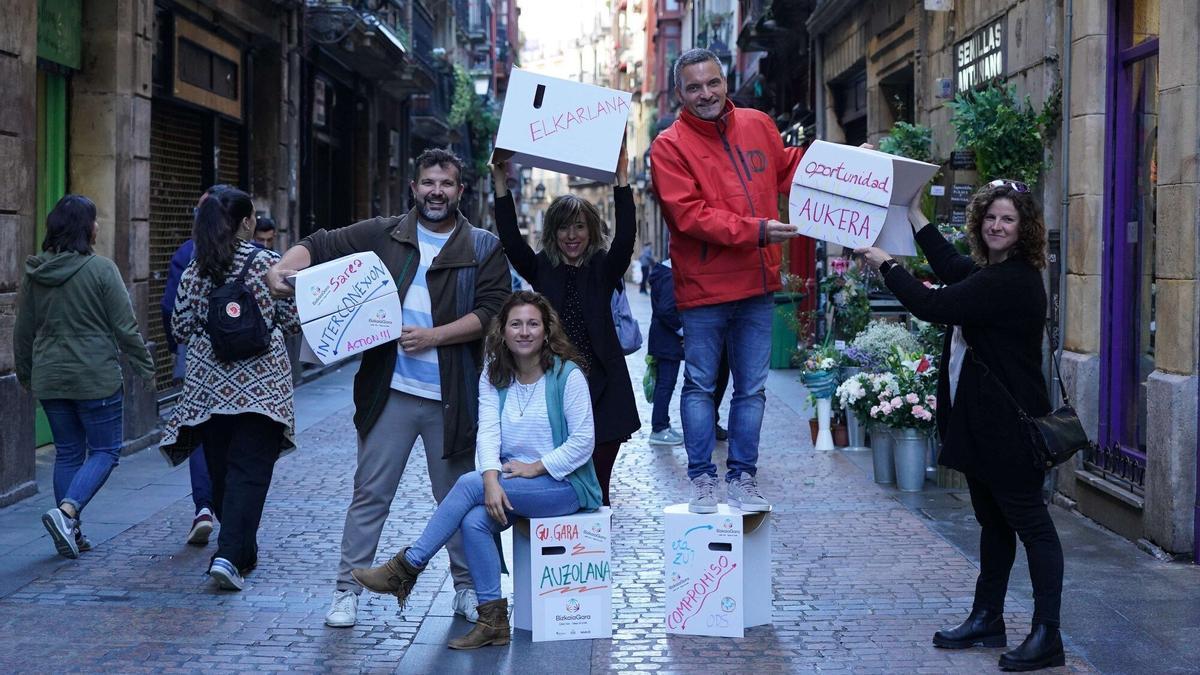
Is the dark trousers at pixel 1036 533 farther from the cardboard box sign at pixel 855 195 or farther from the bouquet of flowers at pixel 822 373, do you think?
the bouquet of flowers at pixel 822 373

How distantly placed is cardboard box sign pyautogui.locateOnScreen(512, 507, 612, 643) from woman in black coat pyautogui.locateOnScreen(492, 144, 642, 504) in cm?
54

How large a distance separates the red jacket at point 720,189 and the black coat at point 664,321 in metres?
4.68

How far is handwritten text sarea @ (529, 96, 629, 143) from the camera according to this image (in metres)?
5.80

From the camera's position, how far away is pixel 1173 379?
6.96 m

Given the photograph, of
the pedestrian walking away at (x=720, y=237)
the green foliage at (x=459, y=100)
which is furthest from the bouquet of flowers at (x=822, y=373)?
the green foliage at (x=459, y=100)

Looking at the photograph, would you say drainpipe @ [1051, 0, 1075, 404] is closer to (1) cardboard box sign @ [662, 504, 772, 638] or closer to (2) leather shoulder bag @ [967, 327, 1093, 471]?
(2) leather shoulder bag @ [967, 327, 1093, 471]

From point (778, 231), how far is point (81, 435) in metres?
3.86

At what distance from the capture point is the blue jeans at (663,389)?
11359 mm

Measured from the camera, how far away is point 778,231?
600 cm

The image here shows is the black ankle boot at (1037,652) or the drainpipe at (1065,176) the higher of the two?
the drainpipe at (1065,176)

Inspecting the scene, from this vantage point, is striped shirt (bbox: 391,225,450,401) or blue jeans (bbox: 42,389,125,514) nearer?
striped shirt (bbox: 391,225,450,401)

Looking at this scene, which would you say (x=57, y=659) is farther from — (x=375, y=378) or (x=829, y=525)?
(x=829, y=525)

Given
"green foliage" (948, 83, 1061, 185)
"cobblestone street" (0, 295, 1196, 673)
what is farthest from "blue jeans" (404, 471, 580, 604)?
"green foliage" (948, 83, 1061, 185)

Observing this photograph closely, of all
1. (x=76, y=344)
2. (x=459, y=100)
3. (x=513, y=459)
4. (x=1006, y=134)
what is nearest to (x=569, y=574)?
(x=513, y=459)
